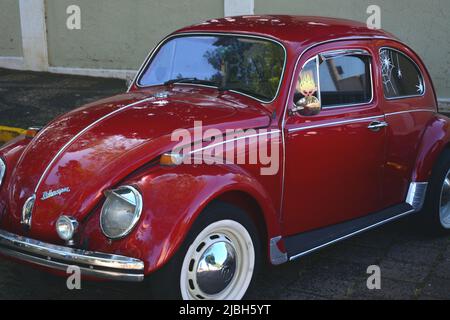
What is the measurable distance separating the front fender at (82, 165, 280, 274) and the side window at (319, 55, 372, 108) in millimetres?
1124

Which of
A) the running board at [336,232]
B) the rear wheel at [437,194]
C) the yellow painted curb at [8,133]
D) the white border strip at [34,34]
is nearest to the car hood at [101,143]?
the running board at [336,232]

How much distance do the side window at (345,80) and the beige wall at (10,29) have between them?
9.59m

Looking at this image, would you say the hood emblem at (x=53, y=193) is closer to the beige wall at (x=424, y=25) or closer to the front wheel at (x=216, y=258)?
the front wheel at (x=216, y=258)

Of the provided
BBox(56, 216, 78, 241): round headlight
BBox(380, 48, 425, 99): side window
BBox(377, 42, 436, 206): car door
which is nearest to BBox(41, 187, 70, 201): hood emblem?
BBox(56, 216, 78, 241): round headlight

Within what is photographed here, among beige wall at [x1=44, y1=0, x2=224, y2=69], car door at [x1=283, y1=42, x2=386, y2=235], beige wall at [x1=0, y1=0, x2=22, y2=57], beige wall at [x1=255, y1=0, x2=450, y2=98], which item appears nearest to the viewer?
car door at [x1=283, y1=42, x2=386, y2=235]

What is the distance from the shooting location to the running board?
13.1 ft

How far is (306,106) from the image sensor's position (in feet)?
13.4

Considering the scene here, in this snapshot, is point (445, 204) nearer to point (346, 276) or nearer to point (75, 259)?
point (346, 276)

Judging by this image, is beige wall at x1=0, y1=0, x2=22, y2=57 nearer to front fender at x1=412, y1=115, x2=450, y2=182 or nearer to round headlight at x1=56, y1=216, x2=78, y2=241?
front fender at x1=412, y1=115, x2=450, y2=182

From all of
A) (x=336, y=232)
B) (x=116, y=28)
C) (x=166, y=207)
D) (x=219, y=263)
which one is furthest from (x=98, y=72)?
(x=166, y=207)

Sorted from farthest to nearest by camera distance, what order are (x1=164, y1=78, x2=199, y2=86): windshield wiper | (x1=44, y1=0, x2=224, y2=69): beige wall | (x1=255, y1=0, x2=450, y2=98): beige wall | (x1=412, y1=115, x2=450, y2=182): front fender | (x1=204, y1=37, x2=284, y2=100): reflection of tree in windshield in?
(x1=44, y1=0, x2=224, y2=69): beige wall → (x1=255, y1=0, x2=450, y2=98): beige wall → (x1=412, y1=115, x2=450, y2=182): front fender → (x1=164, y1=78, x2=199, y2=86): windshield wiper → (x1=204, y1=37, x2=284, y2=100): reflection of tree in windshield

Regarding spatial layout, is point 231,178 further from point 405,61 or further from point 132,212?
point 405,61

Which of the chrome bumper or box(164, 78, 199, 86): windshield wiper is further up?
box(164, 78, 199, 86): windshield wiper
